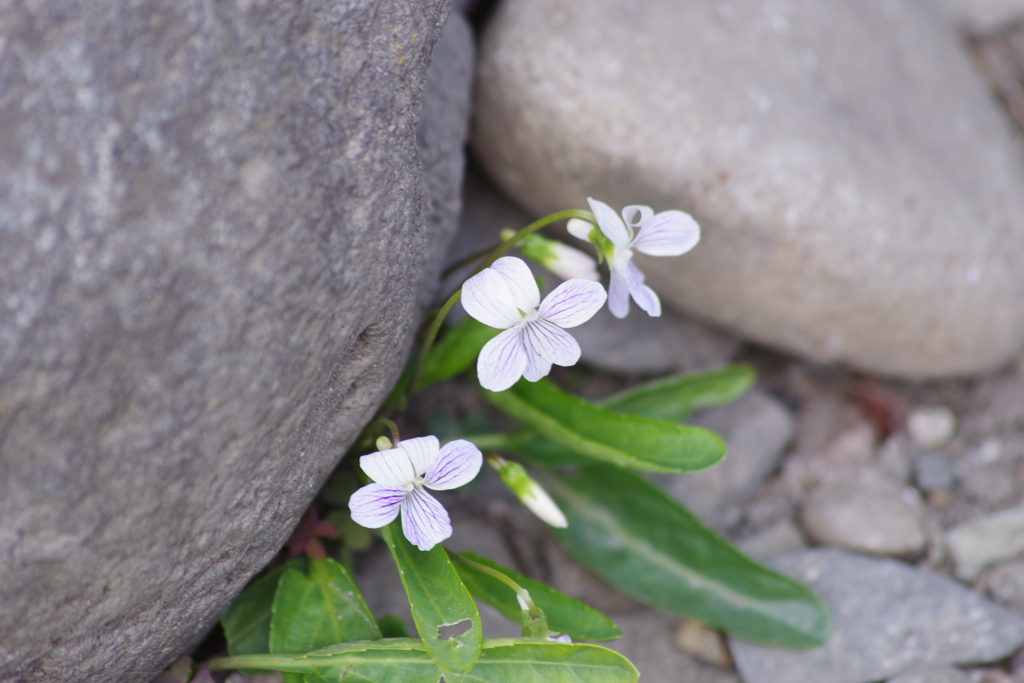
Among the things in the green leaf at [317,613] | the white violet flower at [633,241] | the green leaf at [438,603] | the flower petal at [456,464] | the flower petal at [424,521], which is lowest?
the green leaf at [317,613]

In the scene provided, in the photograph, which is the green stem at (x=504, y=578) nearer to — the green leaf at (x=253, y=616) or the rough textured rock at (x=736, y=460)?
the green leaf at (x=253, y=616)

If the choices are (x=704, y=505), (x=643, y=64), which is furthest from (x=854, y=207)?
(x=704, y=505)

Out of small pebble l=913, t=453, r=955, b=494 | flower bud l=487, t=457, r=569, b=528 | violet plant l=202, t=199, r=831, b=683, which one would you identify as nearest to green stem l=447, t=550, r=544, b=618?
violet plant l=202, t=199, r=831, b=683

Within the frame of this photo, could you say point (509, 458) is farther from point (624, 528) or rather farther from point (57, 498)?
point (57, 498)

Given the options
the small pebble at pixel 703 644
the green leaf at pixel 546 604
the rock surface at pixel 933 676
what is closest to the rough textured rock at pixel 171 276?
the green leaf at pixel 546 604

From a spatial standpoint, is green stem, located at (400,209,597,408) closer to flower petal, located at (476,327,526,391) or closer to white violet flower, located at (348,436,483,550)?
flower petal, located at (476,327,526,391)
